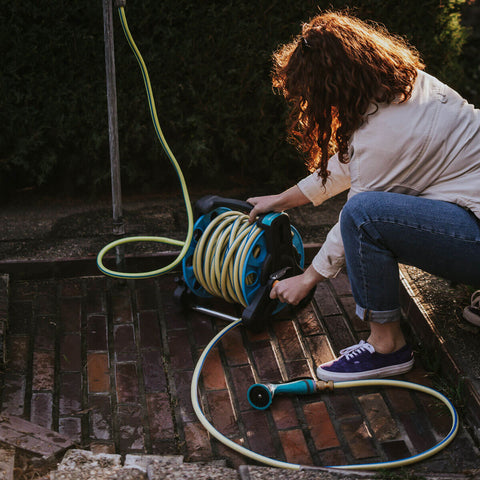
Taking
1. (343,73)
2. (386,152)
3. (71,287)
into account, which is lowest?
(71,287)

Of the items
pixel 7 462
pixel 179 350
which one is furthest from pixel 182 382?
pixel 7 462

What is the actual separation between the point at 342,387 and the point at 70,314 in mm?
1534

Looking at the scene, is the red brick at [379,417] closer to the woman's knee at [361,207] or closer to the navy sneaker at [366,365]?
the navy sneaker at [366,365]

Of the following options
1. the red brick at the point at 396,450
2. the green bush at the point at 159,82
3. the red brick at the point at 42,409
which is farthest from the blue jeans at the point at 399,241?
the green bush at the point at 159,82

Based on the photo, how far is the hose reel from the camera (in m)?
3.14

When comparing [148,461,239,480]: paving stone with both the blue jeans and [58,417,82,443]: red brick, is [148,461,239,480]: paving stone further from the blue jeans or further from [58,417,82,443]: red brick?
the blue jeans

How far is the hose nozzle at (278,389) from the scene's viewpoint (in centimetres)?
278

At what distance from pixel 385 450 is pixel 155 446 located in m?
0.95

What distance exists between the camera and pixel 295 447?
2.60 m

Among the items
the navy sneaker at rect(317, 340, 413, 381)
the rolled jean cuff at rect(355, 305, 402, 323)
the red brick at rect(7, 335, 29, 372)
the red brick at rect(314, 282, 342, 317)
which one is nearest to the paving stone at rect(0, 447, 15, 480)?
the red brick at rect(7, 335, 29, 372)

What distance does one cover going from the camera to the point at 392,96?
2639mm

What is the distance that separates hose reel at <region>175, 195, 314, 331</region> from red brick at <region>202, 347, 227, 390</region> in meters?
0.23

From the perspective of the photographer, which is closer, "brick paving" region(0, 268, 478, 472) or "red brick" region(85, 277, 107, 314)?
"brick paving" region(0, 268, 478, 472)

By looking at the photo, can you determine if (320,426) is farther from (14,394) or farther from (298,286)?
(14,394)
